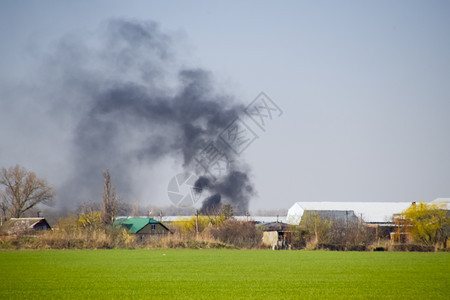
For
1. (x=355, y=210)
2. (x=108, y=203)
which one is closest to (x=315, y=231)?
(x=108, y=203)

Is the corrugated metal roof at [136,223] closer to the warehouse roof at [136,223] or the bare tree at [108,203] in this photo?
the warehouse roof at [136,223]

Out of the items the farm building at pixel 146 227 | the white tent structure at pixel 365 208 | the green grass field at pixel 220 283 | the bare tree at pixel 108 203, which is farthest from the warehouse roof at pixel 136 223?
the green grass field at pixel 220 283

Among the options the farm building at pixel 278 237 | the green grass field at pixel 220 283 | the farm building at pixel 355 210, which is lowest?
the farm building at pixel 278 237

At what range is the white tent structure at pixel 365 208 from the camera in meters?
66.8

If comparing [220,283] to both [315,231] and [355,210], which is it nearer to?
[315,231]

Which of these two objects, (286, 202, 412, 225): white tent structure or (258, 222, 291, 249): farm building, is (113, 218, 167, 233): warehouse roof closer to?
(258, 222, 291, 249): farm building

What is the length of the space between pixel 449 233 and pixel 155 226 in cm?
2963

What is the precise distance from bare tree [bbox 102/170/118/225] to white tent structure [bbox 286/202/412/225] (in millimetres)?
26140

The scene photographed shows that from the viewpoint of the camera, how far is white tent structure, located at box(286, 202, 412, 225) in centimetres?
6675

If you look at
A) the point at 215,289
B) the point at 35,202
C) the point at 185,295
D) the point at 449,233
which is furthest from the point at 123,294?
the point at 35,202

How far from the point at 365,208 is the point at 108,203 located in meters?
36.8

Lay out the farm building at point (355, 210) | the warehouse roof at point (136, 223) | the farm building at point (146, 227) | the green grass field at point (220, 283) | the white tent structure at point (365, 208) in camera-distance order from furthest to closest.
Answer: the white tent structure at point (365, 208) → the farm building at point (355, 210) → the farm building at point (146, 227) → the warehouse roof at point (136, 223) → the green grass field at point (220, 283)

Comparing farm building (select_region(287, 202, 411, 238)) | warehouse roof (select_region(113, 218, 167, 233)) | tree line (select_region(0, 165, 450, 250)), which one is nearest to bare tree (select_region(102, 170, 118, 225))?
tree line (select_region(0, 165, 450, 250))

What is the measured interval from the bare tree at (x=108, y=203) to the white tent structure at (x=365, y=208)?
26.1 metres
